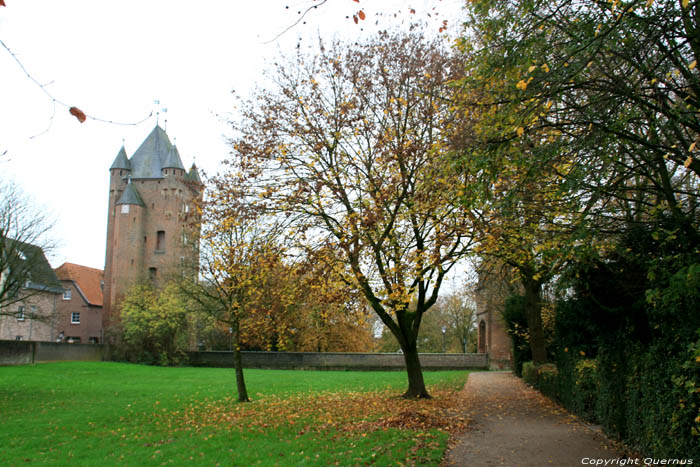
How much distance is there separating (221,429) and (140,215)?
52.8 meters

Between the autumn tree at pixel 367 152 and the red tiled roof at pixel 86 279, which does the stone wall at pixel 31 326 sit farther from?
the autumn tree at pixel 367 152

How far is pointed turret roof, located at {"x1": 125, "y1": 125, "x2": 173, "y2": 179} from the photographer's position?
6044 centimetres

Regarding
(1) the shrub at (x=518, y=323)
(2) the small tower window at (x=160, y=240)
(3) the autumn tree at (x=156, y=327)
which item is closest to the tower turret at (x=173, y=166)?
(2) the small tower window at (x=160, y=240)

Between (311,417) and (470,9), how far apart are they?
8.82 metres

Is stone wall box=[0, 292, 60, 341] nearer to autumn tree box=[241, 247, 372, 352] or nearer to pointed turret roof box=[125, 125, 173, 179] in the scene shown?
pointed turret roof box=[125, 125, 173, 179]

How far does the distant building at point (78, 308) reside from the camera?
60469mm

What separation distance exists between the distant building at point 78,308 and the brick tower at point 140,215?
752cm

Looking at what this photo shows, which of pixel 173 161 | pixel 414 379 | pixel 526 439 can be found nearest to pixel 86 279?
pixel 173 161

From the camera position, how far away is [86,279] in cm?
6644

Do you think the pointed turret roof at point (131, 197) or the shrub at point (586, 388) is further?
the pointed turret roof at point (131, 197)

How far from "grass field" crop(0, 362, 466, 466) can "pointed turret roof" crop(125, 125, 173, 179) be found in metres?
46.4

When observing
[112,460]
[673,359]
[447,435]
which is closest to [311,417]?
[447,435]

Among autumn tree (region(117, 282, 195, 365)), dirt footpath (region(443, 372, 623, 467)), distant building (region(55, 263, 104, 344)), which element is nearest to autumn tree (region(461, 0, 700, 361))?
dirt footpath (region(443, 372, 623, 467))

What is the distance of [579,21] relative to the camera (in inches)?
273
